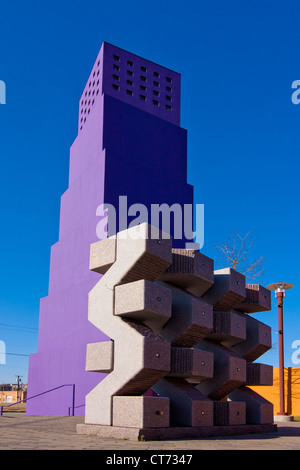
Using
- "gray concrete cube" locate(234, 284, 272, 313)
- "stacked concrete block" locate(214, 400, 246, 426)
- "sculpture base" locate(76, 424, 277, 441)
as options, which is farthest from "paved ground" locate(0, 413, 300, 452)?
"gray concrete cube" locate(234, 284, 272, 313)

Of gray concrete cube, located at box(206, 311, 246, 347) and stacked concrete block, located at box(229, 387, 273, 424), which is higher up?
gray concrete cube, located at box(206, 311, 246, 347)

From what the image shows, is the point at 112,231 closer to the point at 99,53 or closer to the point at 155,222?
the point at 155,222

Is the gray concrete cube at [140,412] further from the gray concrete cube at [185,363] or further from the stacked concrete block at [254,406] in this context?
the stacked concrete block at [254,406]

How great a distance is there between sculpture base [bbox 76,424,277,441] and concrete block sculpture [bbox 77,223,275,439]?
2 centimetres

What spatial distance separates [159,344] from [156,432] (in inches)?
68.1

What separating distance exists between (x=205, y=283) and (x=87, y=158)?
13.5 metres

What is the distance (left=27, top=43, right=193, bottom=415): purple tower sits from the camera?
2231 centimetres

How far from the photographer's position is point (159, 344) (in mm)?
10781

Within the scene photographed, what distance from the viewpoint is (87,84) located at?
27703 millimetres

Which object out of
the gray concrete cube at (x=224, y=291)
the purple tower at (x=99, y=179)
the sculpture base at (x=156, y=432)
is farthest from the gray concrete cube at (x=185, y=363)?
the purple tower at (x=99, y=179)

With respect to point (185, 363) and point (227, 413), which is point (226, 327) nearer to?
point (227, 413)

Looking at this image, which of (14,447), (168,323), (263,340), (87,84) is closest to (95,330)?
(263,340)

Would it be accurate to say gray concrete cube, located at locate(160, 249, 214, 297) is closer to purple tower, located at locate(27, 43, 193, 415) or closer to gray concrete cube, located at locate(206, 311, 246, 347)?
gray concrete cube, located at locate(206, 311, 246, 347)

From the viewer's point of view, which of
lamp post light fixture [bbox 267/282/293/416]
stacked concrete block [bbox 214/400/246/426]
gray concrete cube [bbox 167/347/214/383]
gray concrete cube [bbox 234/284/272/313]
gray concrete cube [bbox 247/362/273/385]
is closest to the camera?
gray concrete cube [bbox 167/347/214/383]
